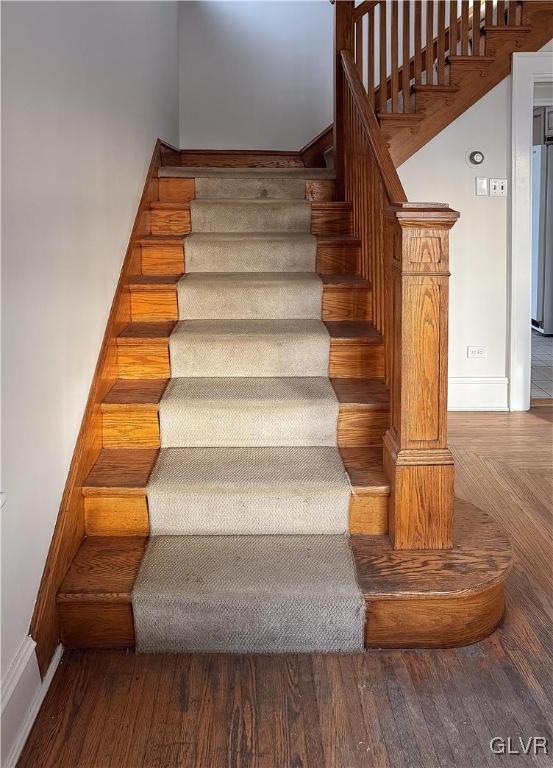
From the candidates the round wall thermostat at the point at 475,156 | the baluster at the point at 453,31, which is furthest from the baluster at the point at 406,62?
the round wall thermostat at the point at 475,156

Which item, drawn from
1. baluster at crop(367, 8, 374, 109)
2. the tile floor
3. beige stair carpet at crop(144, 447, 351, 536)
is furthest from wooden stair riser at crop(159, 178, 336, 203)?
beige stair carpet at crop(144, 447, 351, 536)

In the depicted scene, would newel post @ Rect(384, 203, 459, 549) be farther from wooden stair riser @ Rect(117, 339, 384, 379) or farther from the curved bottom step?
wooden stair riser @ Rect(117, 339, 384, 379)

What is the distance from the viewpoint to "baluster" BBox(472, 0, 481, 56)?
4297mm

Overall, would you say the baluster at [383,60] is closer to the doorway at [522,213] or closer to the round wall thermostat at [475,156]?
the round wall thermostat at [475,156]

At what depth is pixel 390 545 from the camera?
2.47 metres

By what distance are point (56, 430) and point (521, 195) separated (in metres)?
3.33

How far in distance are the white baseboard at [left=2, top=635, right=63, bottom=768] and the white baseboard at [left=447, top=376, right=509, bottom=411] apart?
11.0ft

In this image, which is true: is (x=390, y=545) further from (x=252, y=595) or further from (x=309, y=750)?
(x=309, y=750)

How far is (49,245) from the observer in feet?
7.20

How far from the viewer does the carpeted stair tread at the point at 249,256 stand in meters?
3.78

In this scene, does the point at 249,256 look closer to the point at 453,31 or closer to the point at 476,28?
the point at 453,31

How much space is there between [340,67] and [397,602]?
2946 millimetres

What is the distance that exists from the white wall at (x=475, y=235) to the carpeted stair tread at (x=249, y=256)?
1.18 m

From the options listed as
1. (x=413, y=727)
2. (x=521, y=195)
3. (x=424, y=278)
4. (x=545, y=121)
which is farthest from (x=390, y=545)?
(x=545, y=121)
